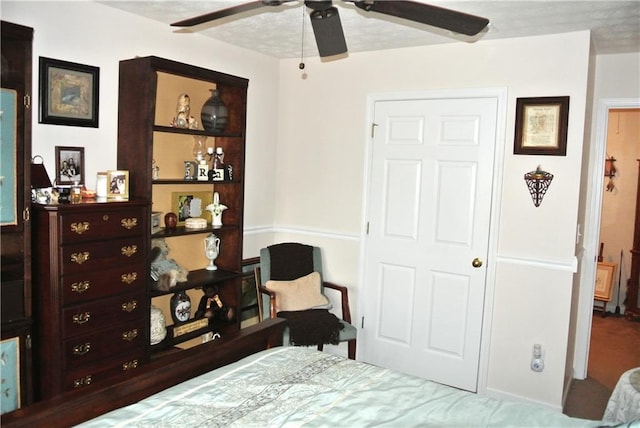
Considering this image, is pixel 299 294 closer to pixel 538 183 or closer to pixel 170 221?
pixel 170 221

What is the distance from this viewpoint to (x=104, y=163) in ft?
10.3

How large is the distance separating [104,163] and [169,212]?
0.60m

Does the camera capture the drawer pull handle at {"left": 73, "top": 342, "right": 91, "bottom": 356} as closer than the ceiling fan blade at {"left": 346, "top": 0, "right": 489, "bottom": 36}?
No

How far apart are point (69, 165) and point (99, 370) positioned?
1151 mm

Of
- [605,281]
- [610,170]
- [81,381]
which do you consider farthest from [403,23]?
[605,281]

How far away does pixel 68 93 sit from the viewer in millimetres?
2906

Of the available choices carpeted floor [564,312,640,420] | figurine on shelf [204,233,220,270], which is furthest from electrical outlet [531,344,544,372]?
figurine on shelf [204,233,220,270]

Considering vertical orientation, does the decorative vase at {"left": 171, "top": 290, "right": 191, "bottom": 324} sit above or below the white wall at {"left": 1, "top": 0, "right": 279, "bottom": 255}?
below

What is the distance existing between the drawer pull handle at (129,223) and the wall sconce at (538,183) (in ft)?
8.15

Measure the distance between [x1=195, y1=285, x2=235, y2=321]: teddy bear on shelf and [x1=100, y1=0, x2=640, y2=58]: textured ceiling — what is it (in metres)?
1.86

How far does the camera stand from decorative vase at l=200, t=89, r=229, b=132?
3547 millimetres

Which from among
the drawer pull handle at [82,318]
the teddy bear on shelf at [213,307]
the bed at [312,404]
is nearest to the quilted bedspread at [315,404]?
the bed at [312,404]

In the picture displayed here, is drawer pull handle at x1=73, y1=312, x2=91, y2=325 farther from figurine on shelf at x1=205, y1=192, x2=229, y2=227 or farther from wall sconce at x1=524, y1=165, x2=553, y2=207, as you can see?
wall sconce at x1=524, y1=165, x2=553, y2=207

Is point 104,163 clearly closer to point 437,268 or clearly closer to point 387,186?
point 387,186
